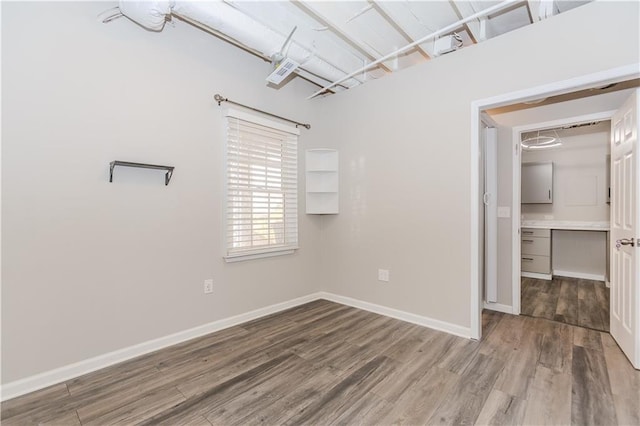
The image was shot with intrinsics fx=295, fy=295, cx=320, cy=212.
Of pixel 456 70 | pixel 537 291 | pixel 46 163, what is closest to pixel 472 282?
pixel 456 70

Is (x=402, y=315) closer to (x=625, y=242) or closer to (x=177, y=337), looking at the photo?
(x=625, y=242)

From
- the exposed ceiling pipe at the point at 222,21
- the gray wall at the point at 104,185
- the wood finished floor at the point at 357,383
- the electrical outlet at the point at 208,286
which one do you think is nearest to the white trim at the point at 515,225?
the wood finished floor at the point at 357,383

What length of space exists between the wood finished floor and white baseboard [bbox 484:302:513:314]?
567mm

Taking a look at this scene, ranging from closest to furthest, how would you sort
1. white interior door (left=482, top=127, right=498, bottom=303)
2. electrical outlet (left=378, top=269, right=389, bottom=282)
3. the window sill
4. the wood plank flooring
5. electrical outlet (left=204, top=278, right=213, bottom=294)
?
1. electrical outlet (left=204, top=278, right=213, bottom=294)
2. the window sill
3. the wood plank flooring
4. electrical outlet (left=378, top=269, right=389, bottom=282)
5. white interior door (left=482, top=127, right=498, bottom=303)

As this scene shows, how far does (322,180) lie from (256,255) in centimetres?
134

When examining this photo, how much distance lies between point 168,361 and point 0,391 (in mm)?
943

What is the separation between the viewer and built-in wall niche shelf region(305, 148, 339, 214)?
3.87 meters

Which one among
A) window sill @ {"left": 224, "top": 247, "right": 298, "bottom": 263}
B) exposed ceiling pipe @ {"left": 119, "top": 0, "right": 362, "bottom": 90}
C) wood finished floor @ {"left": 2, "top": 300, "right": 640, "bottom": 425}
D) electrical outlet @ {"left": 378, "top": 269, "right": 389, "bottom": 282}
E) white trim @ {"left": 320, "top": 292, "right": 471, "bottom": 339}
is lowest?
wood finished floor @ {"left": 2, "top": 300, "right": 640, "bottom": 425}

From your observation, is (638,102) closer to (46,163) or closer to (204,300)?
(204,300)

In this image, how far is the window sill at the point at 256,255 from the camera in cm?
303

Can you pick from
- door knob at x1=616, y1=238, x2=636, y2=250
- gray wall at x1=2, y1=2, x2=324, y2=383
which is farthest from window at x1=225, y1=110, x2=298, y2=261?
door knob at x1=616, y1=238, x2=636, y2=250

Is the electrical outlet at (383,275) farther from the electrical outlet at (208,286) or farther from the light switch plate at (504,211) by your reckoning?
the electrical outlet at (208,286)

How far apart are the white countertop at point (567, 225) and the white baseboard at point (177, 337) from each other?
10.2 ft

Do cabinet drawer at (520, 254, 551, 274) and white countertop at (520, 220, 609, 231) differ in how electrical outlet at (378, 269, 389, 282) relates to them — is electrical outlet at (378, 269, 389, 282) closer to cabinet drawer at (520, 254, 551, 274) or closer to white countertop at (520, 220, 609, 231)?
white countertop at (520, 220, 609, 231)
